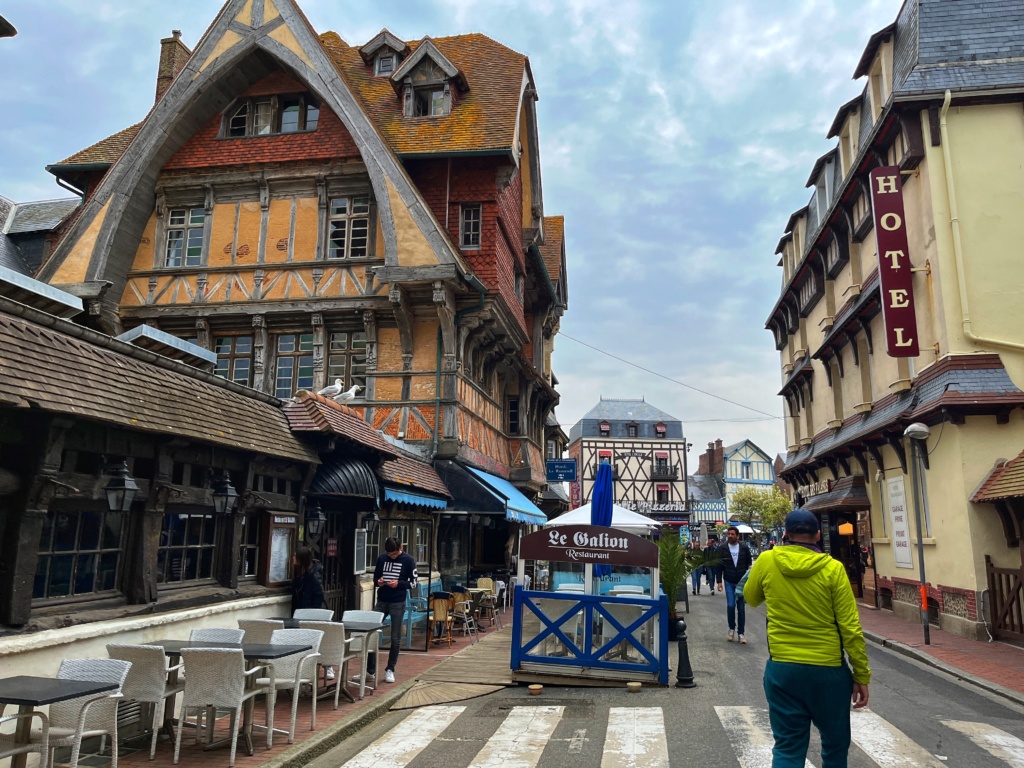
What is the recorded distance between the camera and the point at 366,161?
16406 mm

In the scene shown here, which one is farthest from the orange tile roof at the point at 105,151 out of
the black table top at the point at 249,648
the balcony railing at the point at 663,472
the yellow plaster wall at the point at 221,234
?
the balcony railing at the point at 663,472

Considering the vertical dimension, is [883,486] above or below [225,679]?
above

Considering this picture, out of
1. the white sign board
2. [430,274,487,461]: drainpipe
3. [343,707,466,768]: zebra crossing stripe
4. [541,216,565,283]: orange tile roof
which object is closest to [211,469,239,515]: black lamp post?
[343,707,466,768]: zebra crossing stripe

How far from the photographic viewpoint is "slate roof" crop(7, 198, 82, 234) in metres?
21.0

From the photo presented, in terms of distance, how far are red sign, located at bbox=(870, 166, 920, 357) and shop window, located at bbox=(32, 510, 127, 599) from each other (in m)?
13.7

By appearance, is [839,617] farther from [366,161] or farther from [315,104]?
[315,104]

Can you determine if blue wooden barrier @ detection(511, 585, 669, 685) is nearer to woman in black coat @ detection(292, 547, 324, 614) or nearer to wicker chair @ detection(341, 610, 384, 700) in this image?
wicker chair @ detection(341, 610, 384, 700)

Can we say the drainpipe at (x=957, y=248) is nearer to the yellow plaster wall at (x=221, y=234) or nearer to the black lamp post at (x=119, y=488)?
the black lamp post at (x=119, y=488)

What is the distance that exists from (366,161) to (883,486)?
14192 mm

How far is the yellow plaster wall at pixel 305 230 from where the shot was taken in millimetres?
17391

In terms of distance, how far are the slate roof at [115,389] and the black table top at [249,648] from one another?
71.5 inches

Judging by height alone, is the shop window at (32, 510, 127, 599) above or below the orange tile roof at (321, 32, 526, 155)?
below

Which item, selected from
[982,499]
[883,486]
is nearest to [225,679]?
[982,499]

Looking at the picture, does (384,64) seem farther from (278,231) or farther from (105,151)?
(105,151)
